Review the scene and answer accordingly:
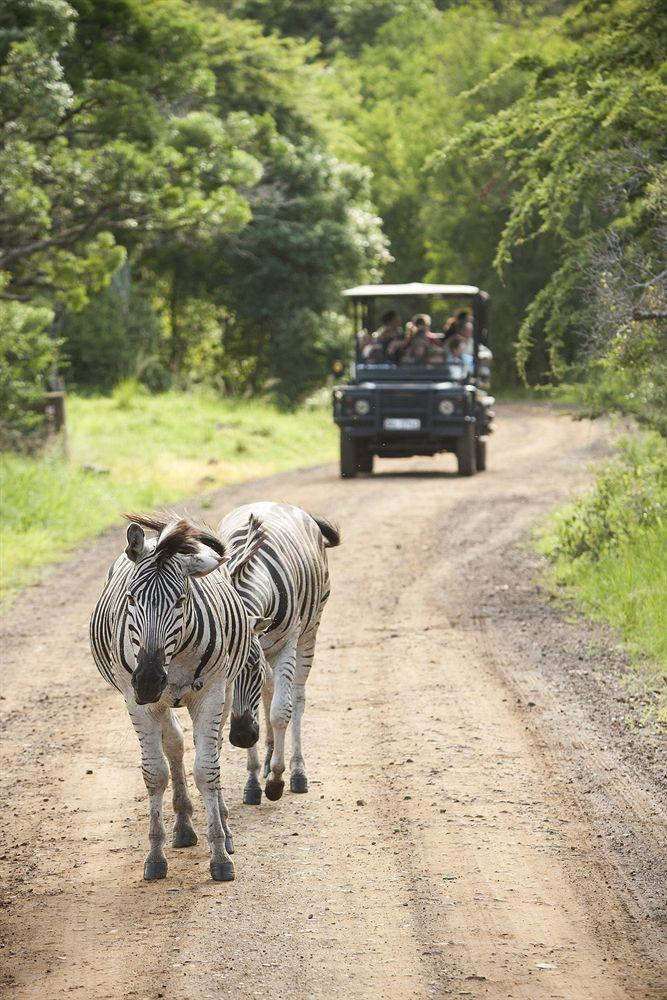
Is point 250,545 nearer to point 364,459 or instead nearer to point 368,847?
point 368,847

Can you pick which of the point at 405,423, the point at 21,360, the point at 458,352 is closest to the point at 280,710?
the point at 21,360

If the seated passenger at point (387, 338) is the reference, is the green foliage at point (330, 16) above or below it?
above

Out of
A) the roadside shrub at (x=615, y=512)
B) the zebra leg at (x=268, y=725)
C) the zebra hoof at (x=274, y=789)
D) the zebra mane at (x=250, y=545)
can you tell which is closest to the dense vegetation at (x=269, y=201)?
the roadside shrub at (x=615, y=512)

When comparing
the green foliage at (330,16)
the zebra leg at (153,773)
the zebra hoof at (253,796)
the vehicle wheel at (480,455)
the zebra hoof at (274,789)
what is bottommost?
the vehicle wheel at (480,455)

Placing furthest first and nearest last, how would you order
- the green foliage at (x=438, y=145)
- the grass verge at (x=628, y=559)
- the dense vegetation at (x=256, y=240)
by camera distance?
the green foliage at (x=438, y=145) → the dense vegetation at (x=256, y=240) → the grass verge at (x=628, y=559)

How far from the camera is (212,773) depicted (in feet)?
19.4

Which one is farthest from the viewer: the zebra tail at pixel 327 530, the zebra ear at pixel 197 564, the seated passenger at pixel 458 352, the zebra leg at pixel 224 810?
the seated passenger at pixel 458 352

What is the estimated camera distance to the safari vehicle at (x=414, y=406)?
20.8 metres

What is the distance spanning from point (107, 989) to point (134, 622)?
55.4 inches

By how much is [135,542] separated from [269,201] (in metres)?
25.9

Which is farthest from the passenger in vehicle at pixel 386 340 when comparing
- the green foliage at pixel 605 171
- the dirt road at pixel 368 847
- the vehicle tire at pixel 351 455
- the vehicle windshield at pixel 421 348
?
the dirt road at pixel 368 847

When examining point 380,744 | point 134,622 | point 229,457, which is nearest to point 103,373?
point 229,457

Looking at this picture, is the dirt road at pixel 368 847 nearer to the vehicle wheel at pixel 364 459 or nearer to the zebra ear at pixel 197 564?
the zebra ear at pixel 197 564

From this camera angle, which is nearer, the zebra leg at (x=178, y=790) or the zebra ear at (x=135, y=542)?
the zebra ear at (x=135, y=542)
